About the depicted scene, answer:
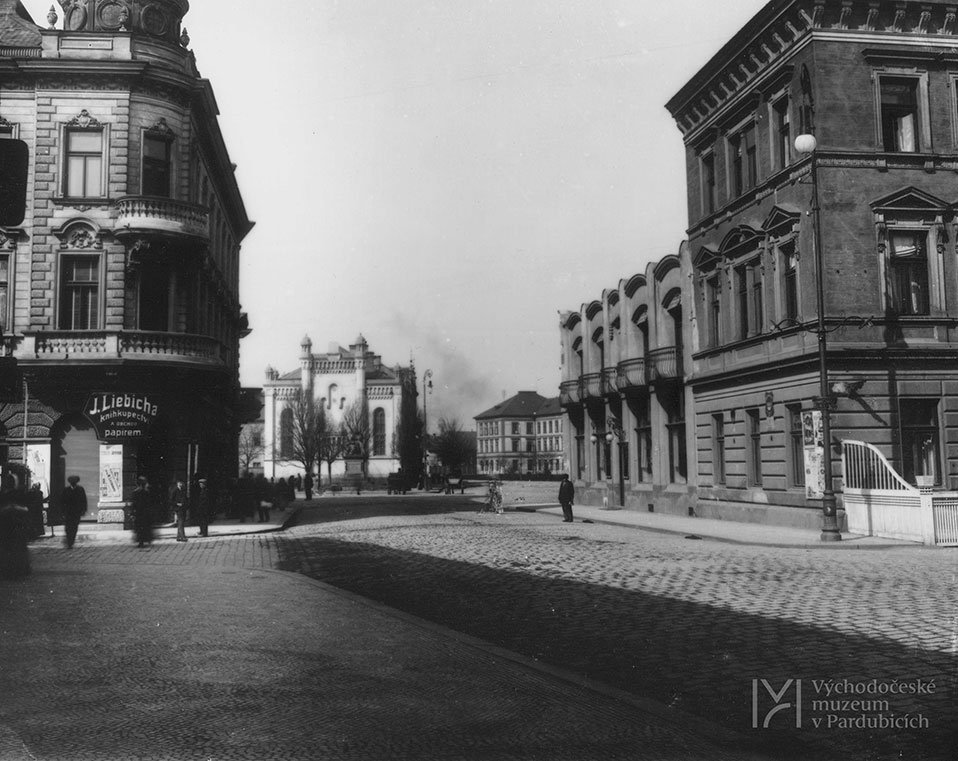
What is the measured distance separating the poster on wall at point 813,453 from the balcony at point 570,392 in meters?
19.2

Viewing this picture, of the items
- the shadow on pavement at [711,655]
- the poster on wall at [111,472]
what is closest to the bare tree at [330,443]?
the poster on wall at [111,472]

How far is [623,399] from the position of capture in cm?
3741

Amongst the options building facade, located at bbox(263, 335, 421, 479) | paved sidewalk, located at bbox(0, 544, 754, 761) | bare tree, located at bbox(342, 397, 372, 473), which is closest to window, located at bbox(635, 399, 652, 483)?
paved sidewalk, located at bbox(0, 544, 754, 761)

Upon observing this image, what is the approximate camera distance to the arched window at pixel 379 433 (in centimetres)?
10129

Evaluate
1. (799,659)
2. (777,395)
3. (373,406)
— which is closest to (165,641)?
(799,659)

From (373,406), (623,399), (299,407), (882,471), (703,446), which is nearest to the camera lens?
(882,471)

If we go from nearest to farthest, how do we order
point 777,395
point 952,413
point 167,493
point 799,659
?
point 799,659 → point 952,413 → point 777,395 → point 167,493

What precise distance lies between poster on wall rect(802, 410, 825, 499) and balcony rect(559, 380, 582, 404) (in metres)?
19.2

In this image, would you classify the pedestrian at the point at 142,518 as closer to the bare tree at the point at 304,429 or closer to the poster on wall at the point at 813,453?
the poster on wall at the point at 813,453

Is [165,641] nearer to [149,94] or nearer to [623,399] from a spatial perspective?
[149,94]

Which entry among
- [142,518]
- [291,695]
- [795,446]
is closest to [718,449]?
[795,446]

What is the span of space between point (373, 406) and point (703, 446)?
73673mm

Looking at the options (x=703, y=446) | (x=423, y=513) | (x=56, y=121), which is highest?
(x=56, y=121)

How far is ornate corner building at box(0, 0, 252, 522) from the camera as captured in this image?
25.2m
